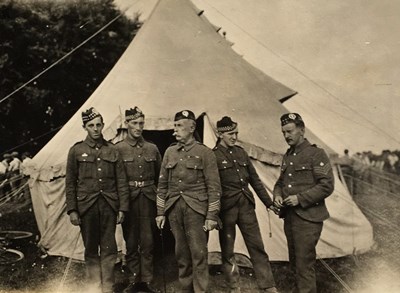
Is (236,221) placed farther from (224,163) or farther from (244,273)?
(244,273)

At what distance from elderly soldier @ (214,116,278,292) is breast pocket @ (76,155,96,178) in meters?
1.19

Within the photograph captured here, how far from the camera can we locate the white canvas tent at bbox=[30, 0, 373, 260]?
547 centimetres

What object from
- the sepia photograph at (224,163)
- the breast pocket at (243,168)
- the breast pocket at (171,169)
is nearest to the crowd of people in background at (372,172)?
the sepia photograph at (224,163)

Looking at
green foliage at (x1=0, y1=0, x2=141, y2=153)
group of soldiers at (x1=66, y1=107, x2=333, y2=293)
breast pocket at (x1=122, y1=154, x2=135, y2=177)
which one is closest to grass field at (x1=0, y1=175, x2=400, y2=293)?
group of soldiers at (x1=66, y1=107, x2=333, y2=293)

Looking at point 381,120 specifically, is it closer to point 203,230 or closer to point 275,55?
point 275,55

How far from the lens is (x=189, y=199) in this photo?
13.1 feet

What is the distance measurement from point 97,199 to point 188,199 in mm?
906

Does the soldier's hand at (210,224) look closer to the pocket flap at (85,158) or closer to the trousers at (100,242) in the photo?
the trousers at (100,242)

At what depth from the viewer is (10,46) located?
12875 mm

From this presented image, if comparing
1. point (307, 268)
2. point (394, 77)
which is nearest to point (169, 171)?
point (307, 268)

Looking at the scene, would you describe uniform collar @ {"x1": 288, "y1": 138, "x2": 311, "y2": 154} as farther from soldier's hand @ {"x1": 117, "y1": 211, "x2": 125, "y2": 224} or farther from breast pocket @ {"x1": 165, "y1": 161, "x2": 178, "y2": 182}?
soldier's hand @ {"x1": 117, "y1": 211, "x2": 125, "y2": 224}

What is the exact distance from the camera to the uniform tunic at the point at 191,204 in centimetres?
392

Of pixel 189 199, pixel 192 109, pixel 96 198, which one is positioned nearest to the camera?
pixel 189 199

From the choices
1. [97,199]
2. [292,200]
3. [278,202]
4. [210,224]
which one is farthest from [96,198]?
[292,200]
